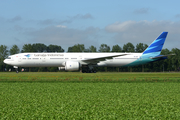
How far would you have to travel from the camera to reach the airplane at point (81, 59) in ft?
121

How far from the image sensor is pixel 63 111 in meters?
6.86

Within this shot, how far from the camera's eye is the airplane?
36938 mm

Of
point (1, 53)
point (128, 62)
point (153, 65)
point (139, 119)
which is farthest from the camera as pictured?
point (1, 53)

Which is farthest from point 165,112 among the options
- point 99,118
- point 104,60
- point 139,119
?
point 104,60

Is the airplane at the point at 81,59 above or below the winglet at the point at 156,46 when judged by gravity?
below

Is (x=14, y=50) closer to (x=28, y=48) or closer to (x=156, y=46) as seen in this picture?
(x=28, y=48)

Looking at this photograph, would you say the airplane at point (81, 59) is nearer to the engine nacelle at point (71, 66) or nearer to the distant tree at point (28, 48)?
the engine nacelle at point (71, 66)

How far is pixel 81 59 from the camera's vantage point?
3825 cm

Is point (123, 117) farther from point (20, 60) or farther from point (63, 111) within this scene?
point (20, 60)

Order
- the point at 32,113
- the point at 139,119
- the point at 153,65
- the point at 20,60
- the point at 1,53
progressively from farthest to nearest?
the point at 1,53, the point at 153,65, the point at 20,60, the point at 32,113, the point at 139,119

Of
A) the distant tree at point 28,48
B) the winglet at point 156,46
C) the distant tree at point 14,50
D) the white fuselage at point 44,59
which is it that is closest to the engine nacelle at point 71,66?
the white fuselage at point 44,59

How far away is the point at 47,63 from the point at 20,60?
4.68m

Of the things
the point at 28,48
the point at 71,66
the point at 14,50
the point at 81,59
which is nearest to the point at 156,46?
the point at 81,59

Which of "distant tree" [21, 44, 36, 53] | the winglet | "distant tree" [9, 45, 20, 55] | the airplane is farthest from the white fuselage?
"distant tree" [9, 45, 20, 55]
